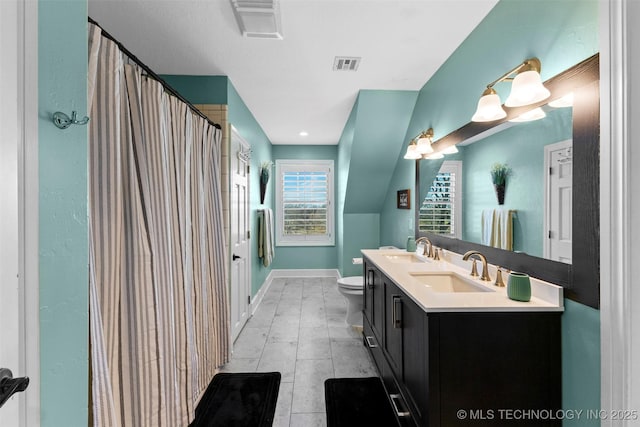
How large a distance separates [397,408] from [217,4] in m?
2.41

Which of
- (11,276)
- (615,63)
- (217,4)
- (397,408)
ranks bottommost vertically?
(397,408)

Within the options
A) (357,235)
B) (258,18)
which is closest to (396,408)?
(258,18)

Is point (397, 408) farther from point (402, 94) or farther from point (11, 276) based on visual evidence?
point (402, 94)

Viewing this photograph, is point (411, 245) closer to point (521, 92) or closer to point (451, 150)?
point (451, 150)

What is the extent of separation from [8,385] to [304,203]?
455cm

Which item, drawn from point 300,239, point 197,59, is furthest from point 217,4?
point 300,239

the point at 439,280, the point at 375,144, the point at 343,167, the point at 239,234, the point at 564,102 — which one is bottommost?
the point at 439,280

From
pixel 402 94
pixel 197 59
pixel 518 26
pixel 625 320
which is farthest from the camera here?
pixel 402 94

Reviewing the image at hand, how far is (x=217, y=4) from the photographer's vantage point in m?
1.55

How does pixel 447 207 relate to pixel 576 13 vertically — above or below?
below

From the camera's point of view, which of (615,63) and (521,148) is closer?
(615,63)

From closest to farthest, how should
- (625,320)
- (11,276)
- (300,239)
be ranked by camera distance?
(11,276)
(625,320)
(300,239)

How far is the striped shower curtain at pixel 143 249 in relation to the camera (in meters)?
1.08

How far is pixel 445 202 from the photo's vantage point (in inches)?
86.4
